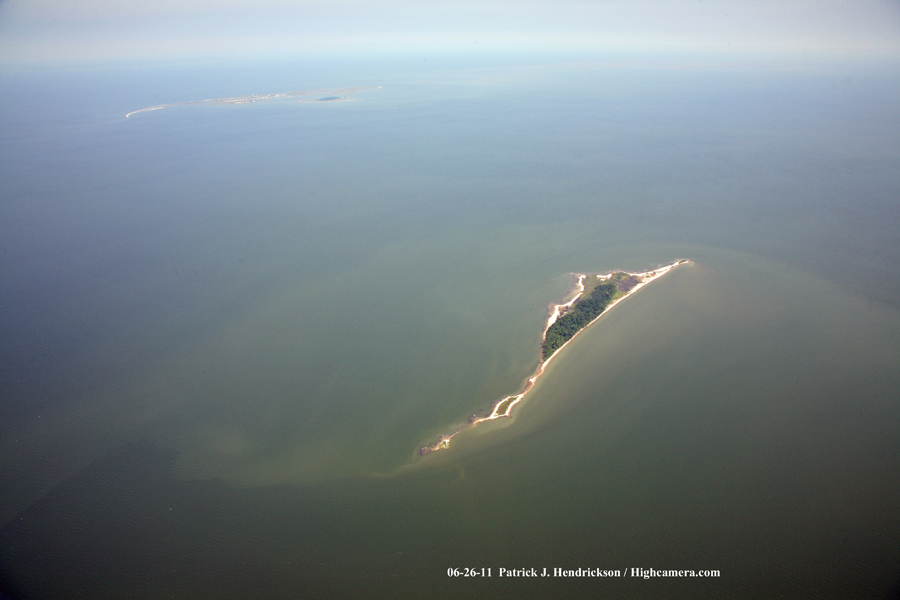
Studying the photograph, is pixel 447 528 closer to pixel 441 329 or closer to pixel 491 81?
pixel 441 329

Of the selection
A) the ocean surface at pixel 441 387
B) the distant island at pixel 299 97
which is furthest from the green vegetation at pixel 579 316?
the distant island at pixel 299 97

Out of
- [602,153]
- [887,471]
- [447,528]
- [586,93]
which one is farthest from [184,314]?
[586,93]

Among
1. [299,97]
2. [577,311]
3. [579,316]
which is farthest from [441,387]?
[299,97]

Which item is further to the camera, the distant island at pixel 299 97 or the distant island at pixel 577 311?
the distant island at pixel 299 97

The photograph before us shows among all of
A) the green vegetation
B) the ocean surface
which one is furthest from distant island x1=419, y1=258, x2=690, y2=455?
the ocean surface

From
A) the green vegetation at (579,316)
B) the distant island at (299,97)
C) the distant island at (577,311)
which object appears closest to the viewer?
the distant island at (577,311)

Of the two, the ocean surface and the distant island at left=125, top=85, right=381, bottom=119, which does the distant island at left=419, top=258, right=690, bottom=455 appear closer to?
the ocean surface

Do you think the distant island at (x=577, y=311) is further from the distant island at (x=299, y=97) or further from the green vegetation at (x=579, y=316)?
the distant island at (x=299, y=97)
